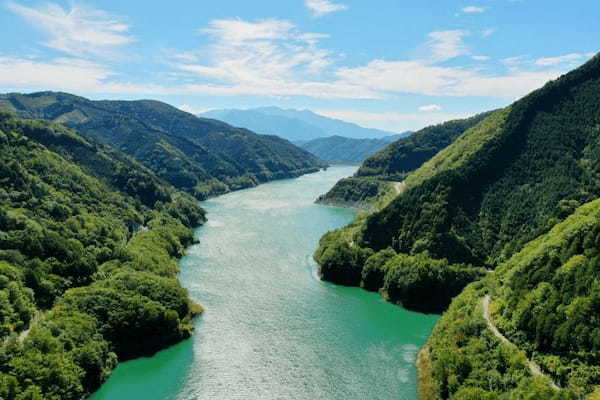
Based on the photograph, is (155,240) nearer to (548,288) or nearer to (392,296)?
(392,296)

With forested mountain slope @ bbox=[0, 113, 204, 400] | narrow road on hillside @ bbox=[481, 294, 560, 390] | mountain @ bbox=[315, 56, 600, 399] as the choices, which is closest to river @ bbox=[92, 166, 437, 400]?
forested mountain slope @ bbox=[0, 113, 204, 400]

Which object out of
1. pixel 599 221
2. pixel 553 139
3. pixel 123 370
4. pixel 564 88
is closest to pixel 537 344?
pixel 599 221

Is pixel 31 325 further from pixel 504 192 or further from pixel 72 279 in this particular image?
pixel 504 192

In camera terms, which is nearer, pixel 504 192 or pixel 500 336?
pixel 500 336

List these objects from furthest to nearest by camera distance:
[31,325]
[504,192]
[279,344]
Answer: [504,192] < [279,344] < [31,325]

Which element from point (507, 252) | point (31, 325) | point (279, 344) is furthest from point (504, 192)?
point (31, 325)

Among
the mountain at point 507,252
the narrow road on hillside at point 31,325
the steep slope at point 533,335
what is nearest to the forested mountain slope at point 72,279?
the narrow road on hillside at point 31,325
